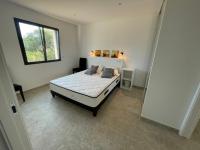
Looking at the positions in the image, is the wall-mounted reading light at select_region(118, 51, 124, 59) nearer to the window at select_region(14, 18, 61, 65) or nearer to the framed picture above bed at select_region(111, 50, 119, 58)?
the framed picture above bed at select_region(111, 50, 119, 58)

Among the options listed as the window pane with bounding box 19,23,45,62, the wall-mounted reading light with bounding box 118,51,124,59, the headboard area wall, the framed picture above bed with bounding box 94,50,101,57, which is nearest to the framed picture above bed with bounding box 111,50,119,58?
the wall-mounted reading light with bounding box 118,51,124,59

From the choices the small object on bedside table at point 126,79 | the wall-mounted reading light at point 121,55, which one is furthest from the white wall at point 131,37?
the small object on bedside table at point 126,79

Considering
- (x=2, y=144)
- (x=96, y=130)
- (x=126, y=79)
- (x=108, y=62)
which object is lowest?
(x=96, y=130)

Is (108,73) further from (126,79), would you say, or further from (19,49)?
(19,49)

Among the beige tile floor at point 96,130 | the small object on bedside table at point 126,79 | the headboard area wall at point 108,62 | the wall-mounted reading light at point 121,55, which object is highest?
the wall-mounted reading light at point 121,55

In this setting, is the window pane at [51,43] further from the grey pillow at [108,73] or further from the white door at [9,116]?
the white door at [9,116]

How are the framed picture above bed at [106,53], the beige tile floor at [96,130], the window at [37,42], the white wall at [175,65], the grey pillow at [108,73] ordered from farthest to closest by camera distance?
the framed picture above bed at [106,53], the grey pillow at [108,73], the window at [37,42], the beige tile floor at [96,130], the white wall at [175,65]

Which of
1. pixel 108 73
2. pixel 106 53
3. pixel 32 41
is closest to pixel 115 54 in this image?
pixel 106 53

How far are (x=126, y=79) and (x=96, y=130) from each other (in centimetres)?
238

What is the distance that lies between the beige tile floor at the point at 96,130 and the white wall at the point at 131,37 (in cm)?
178

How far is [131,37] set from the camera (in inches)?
146

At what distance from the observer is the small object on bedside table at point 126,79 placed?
12.3ft

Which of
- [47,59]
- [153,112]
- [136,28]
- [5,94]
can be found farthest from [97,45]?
[5,94]

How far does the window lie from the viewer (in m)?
2.96
